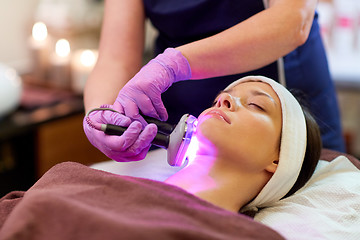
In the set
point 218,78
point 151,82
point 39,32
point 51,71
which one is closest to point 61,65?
point 51,71

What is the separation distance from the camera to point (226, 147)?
1302 mm

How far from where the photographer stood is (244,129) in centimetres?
132

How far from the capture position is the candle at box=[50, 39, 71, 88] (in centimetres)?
293

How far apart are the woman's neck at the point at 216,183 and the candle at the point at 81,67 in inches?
64.8

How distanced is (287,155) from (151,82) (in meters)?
0.41

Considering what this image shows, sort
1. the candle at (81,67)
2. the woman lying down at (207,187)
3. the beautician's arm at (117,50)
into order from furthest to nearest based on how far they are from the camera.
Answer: the candle at (81,67) < the beautician's arm at (117,50) < the woman lying down at (207,187)

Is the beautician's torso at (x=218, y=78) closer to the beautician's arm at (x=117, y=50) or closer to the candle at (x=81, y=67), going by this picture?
the beautician's arm at (x=117, y=50)

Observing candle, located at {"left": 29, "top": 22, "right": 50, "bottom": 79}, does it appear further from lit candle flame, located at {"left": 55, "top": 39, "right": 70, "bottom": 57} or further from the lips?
the lips

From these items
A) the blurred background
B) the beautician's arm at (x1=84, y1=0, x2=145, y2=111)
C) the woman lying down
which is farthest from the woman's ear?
the blurred background

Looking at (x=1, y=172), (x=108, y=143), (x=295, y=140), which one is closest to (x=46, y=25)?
(x=1, y=172)

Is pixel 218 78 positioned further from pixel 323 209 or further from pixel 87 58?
pixel 87 58

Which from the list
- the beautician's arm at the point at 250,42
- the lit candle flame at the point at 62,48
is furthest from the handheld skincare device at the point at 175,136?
the lit candle flame at the point at 62,48

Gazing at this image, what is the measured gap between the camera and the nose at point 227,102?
1364mm

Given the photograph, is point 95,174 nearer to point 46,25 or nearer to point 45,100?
point 45,100
